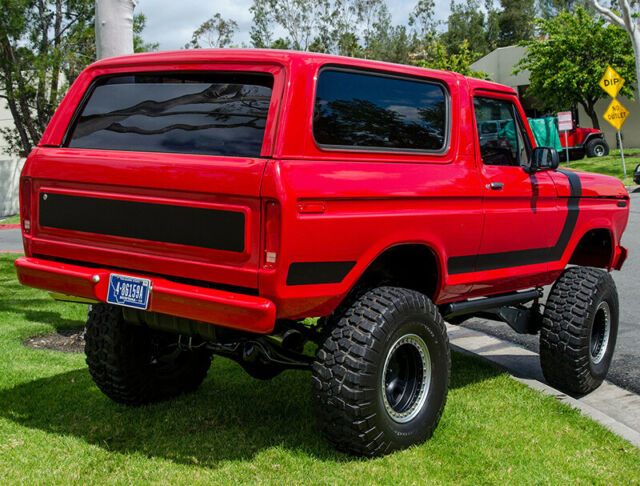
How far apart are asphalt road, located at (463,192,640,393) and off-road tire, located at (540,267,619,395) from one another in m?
0.53

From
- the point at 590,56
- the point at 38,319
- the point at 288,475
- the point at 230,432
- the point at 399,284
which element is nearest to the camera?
the point at 288,475

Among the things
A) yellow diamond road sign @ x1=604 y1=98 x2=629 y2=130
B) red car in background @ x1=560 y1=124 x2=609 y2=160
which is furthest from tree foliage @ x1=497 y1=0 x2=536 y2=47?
yellow diamond road sign @ x1=604 y1=98 x2=629 y2=130

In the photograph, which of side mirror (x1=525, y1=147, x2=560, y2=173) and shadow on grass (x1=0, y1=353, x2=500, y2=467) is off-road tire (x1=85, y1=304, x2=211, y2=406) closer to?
shadow on grass (x1=0, y1=353, x2=500, y2=467)

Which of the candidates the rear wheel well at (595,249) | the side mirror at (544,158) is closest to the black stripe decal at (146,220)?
the side mirror at (544,158)

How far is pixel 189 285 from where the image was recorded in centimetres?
367

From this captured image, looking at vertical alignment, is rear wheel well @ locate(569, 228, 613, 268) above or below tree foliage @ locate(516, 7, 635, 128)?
below

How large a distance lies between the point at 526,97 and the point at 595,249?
1681 inches

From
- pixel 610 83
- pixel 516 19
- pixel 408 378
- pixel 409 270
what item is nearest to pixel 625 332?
pixel 409 270

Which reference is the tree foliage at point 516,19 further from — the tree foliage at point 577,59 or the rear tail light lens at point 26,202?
the rear tail light lens at point 26,202

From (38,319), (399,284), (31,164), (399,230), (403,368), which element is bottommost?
(38,319)

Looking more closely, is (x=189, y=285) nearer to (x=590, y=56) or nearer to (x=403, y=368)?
(x=403, y=368)

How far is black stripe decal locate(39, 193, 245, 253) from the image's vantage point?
139 inches

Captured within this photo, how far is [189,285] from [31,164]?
4.19ft

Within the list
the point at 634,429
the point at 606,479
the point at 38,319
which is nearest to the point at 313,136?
the point at 606,479
